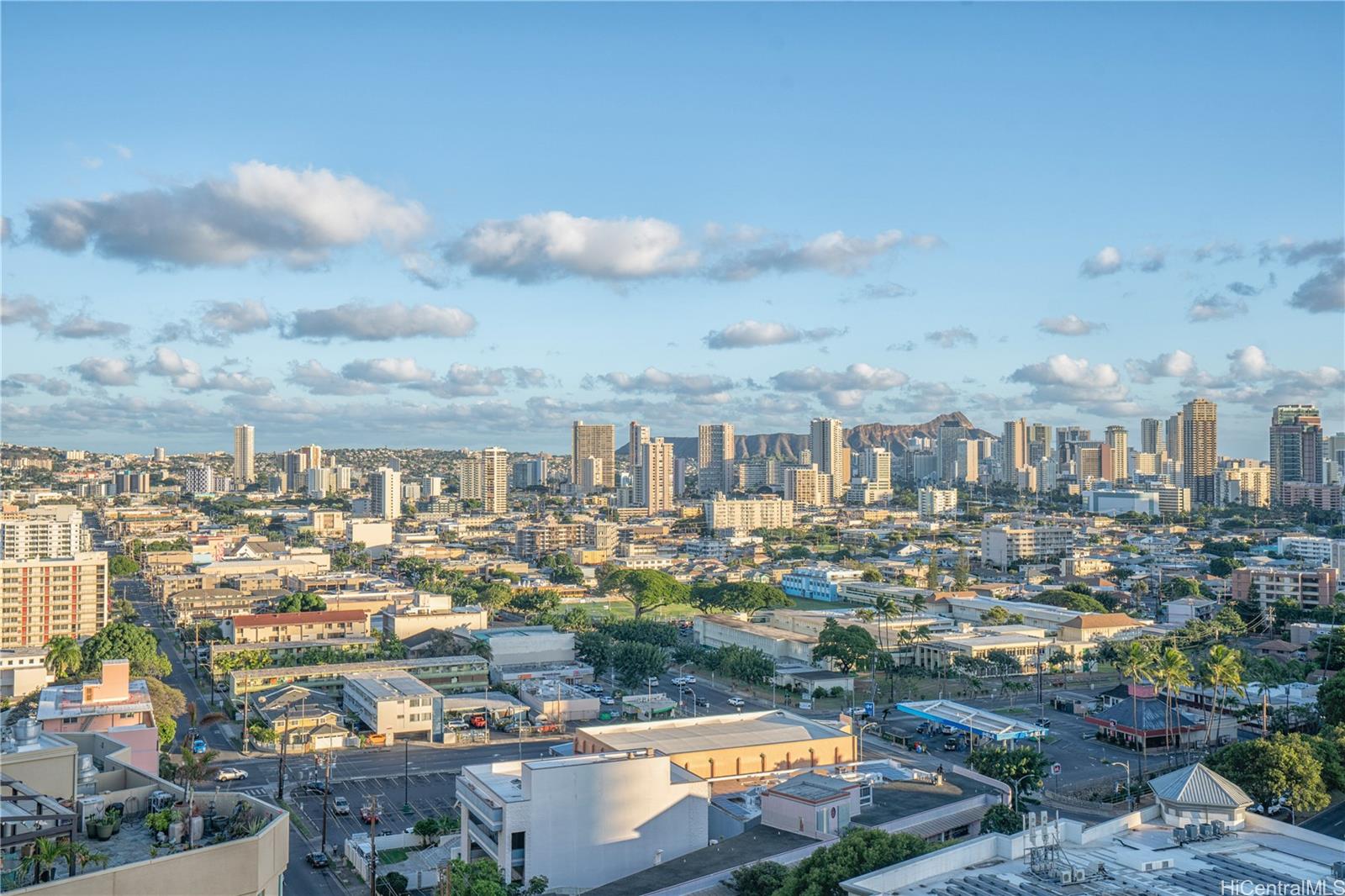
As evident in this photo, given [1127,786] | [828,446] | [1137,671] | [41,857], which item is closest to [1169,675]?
[1137,671]

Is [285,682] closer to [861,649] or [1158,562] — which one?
[861,649]

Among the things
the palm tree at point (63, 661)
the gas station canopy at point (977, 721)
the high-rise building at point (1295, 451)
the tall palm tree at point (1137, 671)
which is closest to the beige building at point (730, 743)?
the gas station canopy at point (977, 721)

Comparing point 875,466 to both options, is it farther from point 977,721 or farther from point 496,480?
point 977,721

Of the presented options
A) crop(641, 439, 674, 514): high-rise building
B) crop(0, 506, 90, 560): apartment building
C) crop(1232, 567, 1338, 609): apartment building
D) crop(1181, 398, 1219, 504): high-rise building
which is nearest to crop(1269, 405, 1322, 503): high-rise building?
crop(1181, 398, 1219, 504): high-rise building

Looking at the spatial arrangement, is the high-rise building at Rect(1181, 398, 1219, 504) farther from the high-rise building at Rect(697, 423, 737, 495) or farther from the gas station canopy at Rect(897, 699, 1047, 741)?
the gas station canopy at Rect(897, 699, 1047, 741)

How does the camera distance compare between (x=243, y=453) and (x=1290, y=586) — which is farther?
(x=243, y=453)

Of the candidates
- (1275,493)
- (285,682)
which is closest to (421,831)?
(285,682)
